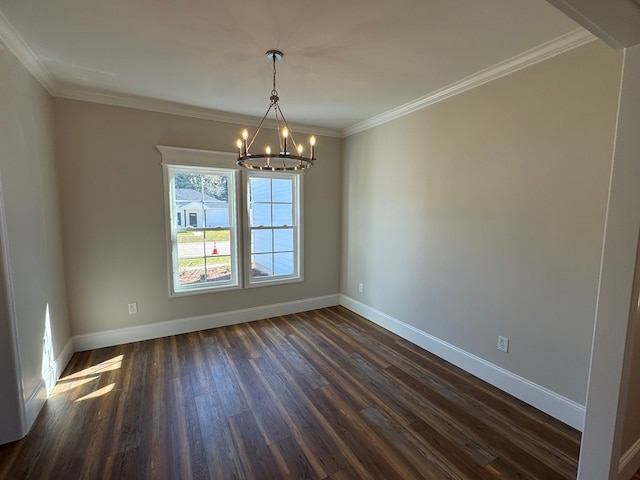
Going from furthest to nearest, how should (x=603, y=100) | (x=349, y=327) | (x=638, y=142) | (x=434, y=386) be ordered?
(x=349, y=327), (x=434, y=386), (x=603, y=100), (x=638, y=142)

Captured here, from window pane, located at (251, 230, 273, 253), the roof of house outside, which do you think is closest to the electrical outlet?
window pane, located at (251, 230, 273, 253)

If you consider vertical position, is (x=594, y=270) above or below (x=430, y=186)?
below

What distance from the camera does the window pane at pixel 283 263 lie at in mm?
4246

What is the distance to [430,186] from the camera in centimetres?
310

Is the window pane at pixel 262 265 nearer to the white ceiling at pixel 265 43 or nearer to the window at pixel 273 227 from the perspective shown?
the window at pixel 273 227

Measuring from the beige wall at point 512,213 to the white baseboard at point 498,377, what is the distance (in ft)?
0.19

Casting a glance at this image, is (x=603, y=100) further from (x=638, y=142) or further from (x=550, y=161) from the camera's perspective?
(x=638, y=142)

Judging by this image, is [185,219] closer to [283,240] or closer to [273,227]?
[273,227]

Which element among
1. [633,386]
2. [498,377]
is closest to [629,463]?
[633,386]

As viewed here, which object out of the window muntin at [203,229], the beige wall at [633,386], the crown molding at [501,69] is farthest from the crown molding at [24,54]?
the beige wall at [633,386]

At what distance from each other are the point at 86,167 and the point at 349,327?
11.1ft

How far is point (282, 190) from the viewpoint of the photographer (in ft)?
13.8

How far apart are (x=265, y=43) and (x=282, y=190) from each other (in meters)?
2.25

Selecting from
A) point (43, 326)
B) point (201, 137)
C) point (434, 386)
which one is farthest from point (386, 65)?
point (43, 326)
